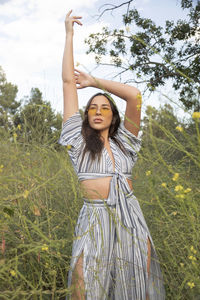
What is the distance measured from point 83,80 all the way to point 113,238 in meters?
1.00

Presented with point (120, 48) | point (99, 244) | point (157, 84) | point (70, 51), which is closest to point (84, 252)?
point (99, 244)

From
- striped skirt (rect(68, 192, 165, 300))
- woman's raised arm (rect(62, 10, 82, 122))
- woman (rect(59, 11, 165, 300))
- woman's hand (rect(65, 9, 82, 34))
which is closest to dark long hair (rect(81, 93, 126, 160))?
woman (rect(59, 11, 165, 300))

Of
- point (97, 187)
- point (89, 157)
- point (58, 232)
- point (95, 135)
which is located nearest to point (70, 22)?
point (95, 135)

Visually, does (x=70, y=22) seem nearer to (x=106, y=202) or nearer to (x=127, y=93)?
(x=127, y=93)

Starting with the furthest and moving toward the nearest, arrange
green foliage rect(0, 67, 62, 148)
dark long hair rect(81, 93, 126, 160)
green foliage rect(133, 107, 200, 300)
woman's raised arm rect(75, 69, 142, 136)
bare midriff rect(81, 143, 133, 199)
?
green foliage rect(0, 67, 62, 148)
woman's raised arm rect(75, 69, 142, 136)
dark long hair rect(81, 93, 126, 160)
bare midriff rect(81, 143, 133, 199)
green foliage rect(133, 107, 200, 300)

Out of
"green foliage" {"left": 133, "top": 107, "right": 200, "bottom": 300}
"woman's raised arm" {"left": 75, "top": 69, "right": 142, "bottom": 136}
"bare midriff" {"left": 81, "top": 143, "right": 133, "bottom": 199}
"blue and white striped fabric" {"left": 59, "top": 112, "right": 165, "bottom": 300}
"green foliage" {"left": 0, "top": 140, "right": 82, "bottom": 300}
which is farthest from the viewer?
"woman's raised arm" {"left": 75, "top": 69, "right": 142, "bottom": 136}

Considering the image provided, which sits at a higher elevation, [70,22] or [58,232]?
[70,22]

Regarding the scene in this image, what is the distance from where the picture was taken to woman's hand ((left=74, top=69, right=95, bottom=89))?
2.04 metres

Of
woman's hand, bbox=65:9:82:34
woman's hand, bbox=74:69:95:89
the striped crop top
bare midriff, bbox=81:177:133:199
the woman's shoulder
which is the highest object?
woman's hand, bbox=65:9:82:34

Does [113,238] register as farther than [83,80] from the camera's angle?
No

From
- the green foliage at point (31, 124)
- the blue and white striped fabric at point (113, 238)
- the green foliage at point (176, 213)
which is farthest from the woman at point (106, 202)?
the green foliage at point (31, 124)

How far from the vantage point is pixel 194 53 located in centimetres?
641

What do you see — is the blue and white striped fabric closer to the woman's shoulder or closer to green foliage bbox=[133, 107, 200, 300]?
the woman's shoulder

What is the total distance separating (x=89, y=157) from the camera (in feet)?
5.81
